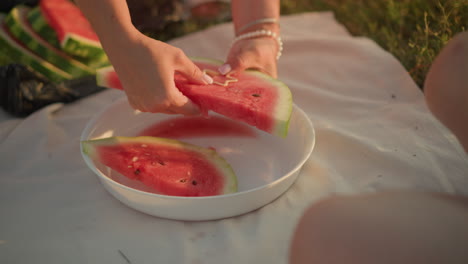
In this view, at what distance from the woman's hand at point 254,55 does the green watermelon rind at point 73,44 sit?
0.98 m

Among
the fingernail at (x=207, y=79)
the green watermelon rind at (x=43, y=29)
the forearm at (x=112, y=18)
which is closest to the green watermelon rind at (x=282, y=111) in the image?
the fingernail at (x=207, y=79)

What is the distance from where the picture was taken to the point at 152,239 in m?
1.40

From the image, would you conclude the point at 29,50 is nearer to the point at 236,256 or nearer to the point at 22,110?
the point at 22,110

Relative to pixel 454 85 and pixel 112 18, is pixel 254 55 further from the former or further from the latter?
pixel 454 85

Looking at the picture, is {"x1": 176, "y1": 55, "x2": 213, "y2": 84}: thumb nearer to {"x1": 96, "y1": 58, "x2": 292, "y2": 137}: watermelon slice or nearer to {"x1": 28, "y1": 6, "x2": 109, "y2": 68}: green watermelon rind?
{"x1": 96, "y1": 58, "x2": 292, "y2": 137}: watermelon slice

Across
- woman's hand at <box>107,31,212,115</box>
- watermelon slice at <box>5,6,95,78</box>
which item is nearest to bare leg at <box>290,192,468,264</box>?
woman's hand at <box>107,31,212,115</box>

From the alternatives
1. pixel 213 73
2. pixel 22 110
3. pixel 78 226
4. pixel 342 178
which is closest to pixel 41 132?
A: pixel 22 110

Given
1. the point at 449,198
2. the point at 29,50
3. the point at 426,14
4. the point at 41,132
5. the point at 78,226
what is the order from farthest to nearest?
1. the point at 29,50
2. the point at 426,14
3. the point at 41,132
4. the point at 78,226
5. the point at 449,198

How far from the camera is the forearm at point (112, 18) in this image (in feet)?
4.58

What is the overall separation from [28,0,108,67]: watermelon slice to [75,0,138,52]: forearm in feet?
3.27

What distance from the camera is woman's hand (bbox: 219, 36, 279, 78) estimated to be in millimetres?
1731

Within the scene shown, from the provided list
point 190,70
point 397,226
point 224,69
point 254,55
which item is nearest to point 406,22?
point 254,55

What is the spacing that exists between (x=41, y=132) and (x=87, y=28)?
918 millimetres

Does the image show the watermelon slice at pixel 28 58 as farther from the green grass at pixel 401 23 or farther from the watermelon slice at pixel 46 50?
the green grass at pixel 401 23
